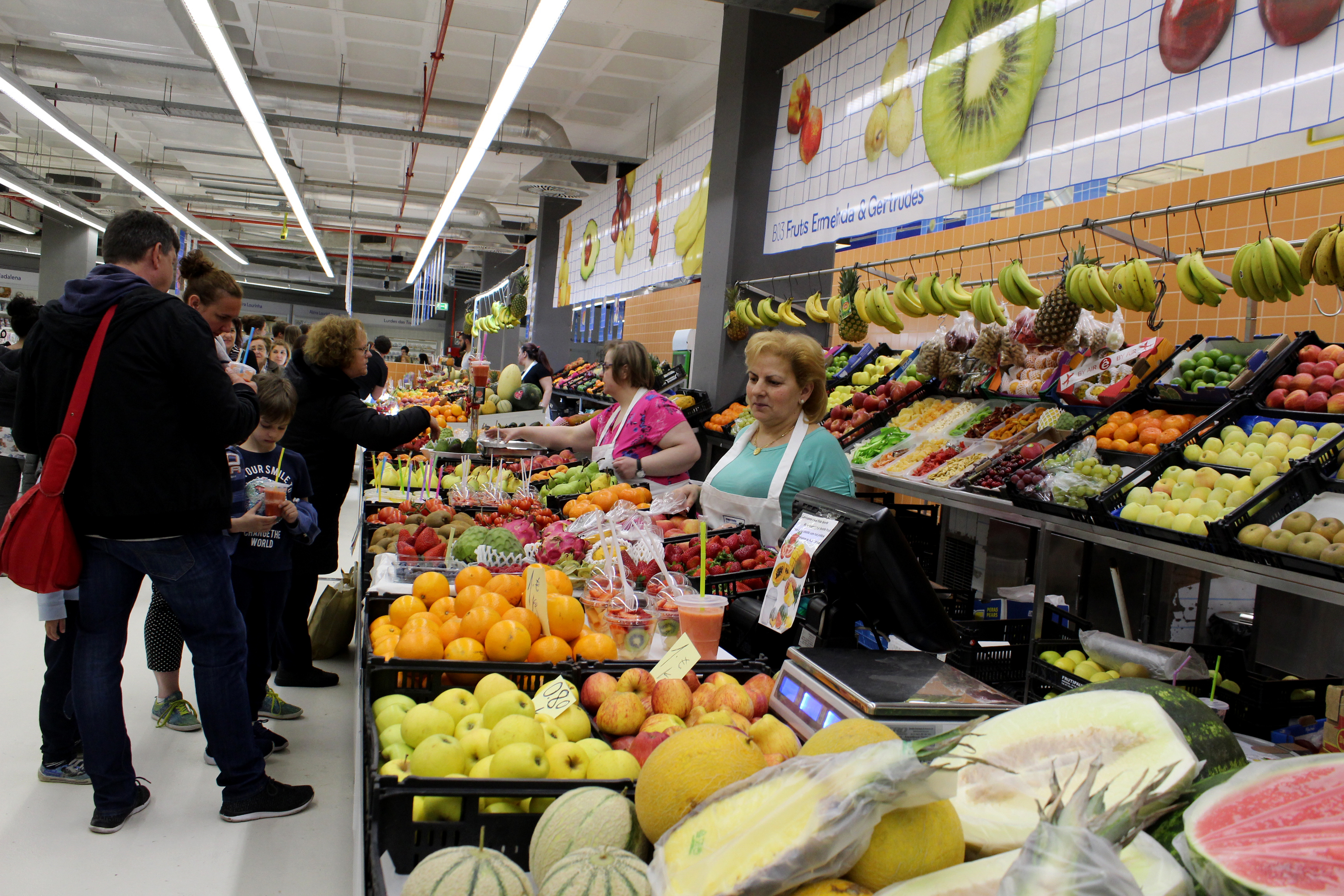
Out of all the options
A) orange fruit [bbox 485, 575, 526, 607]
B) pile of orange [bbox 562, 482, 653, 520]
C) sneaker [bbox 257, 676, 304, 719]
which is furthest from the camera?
pile of orange [bbox 562, 482, 653, 520]

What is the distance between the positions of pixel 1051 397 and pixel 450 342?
2939 centimetres

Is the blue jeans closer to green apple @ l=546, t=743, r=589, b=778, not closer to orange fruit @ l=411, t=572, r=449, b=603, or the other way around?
orange fruit @ l=411, t=572, r=449, b=603

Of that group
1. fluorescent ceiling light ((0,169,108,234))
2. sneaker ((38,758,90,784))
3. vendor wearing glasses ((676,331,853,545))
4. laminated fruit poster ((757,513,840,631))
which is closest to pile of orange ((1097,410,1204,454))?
vendor wearing glasses ((676,331,853,545))

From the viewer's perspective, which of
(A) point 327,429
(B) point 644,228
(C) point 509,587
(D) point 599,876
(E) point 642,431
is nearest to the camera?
(D) point 599,876

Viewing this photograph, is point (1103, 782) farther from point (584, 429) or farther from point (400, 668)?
point (584, 429)

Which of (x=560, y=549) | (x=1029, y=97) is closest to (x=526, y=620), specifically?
(x=560, y=549)

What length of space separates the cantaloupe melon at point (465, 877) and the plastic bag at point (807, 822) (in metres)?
0.18

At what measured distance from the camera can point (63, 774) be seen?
310 centimetres

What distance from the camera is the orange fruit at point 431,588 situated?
7.79 ft

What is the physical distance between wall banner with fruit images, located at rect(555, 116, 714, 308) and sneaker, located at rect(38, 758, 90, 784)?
6073 millimetres

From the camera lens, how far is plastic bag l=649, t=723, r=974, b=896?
2.92 ft

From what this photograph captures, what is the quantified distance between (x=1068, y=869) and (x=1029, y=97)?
14.2 feet

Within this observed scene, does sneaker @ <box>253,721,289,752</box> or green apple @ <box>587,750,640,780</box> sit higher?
green apple @ <box>587,750,640,780</box>

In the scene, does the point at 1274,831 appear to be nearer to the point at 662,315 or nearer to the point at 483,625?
the point at 483,625
